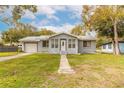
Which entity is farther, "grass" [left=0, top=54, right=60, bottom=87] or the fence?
the fence

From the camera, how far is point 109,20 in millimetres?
18766

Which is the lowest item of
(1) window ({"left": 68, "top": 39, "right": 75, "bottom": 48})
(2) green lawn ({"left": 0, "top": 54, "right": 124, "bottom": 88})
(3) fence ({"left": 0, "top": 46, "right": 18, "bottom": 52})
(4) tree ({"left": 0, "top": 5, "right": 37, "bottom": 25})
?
(2) green lawn ({"left": 0, "top": 54, "right": 124, "bottom": 88})

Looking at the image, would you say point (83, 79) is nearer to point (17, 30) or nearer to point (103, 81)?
point (103, 81)

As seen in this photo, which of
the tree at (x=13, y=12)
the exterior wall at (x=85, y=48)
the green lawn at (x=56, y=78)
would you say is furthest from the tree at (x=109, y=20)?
the green lawn at (x=56, y=78)

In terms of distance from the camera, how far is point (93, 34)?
63.9ft

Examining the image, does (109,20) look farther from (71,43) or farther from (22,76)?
(22,76)

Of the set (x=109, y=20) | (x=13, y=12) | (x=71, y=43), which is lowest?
(x=71, y=43)

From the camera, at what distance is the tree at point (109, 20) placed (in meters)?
17.2

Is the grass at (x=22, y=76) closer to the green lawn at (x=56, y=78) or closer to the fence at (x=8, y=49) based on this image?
the green lawn at (x=56, y=78)

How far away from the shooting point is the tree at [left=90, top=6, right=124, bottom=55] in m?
17.2

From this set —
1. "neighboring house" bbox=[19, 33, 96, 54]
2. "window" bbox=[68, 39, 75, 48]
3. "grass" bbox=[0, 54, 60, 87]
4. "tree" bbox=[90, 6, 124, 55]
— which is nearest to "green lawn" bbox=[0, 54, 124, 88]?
"grass" bbox=[0, 54, 60, 87]

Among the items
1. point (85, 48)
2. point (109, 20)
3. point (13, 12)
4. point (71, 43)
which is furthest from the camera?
point (85, 48)

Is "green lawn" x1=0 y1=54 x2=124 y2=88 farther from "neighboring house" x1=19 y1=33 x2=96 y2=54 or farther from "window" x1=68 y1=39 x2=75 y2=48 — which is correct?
"window" x1=68 y1=39 x2=75 y2=48

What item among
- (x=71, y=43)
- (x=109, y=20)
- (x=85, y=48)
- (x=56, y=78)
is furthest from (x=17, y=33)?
(x=109, y=20)
